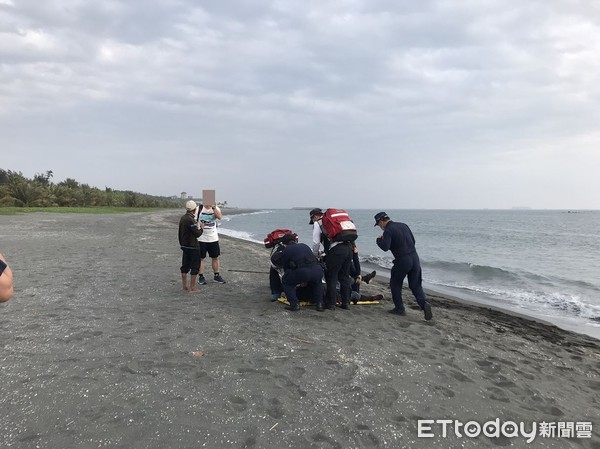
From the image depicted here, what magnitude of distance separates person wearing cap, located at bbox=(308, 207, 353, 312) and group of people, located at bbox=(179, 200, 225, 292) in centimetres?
249

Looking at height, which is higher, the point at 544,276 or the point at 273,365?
the point at 273,365

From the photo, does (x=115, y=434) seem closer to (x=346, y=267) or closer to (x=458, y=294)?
(x=346, y=267)

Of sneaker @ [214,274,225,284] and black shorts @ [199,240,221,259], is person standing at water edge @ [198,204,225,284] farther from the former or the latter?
sneaker @ [214,274,225,284]

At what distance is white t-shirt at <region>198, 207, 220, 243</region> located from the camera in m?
8.02

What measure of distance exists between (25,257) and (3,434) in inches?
399

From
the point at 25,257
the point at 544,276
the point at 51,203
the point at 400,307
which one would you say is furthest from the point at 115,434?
the point at 51,203

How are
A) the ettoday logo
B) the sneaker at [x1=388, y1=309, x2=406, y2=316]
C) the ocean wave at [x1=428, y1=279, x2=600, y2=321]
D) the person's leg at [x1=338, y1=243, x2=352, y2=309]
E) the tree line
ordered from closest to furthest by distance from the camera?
1. the ettoday logo
2. the person's leg at [x1=338, y1=243, x2=352, y2=309]
3. the sneaker at [x1=388, y1=309, x2=406, y2=316]
4. the ocean wave at [x1=428, y1=279, x2=600, y2=321]
5. the tree line

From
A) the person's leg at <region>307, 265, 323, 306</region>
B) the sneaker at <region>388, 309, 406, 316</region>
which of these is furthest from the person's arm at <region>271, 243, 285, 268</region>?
the sneaker at <region>388, 309, 406, 316</region>

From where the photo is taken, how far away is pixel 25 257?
10828 millimetres

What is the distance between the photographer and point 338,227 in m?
6.61

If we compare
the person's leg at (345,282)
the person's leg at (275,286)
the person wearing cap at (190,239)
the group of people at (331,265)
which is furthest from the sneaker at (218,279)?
the person's leg at (345,282)

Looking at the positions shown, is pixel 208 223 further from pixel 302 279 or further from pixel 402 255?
pixel 402 255

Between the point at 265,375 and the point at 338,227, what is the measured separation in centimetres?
329

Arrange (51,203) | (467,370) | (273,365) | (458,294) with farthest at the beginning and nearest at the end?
1. (51,203)
2. (458,294)
3. (467,370)
4. (273,365)
